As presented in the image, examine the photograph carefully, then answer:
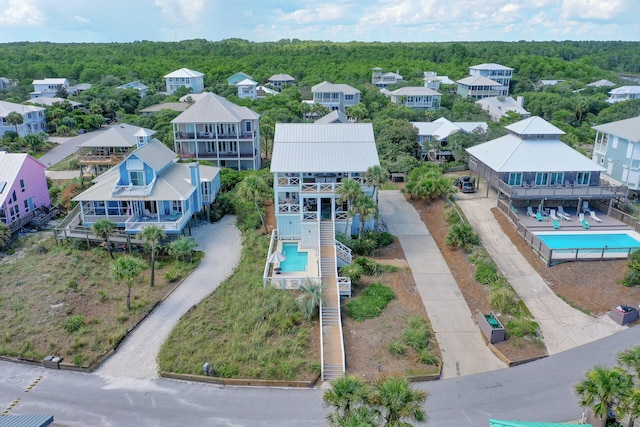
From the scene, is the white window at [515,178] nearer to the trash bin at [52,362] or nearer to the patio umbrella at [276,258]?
the patio umbrella at [276,258]

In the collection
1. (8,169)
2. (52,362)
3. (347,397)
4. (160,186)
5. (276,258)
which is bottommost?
(52,362)

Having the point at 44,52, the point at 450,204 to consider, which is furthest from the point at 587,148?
the point at 44,52

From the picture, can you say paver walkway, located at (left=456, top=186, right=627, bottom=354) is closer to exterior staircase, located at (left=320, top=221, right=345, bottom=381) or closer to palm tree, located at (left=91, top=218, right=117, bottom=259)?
exterior staircase, located at (left=320, top=221, right=345, bottom=381)

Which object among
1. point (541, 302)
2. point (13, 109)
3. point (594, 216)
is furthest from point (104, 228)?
point (13, 109)

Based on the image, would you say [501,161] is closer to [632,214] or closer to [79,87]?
[632,214]

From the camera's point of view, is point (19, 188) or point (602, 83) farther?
point (602, 83)

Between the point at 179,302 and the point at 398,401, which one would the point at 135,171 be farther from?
the point at 398,401

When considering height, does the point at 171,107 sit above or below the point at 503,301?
above
